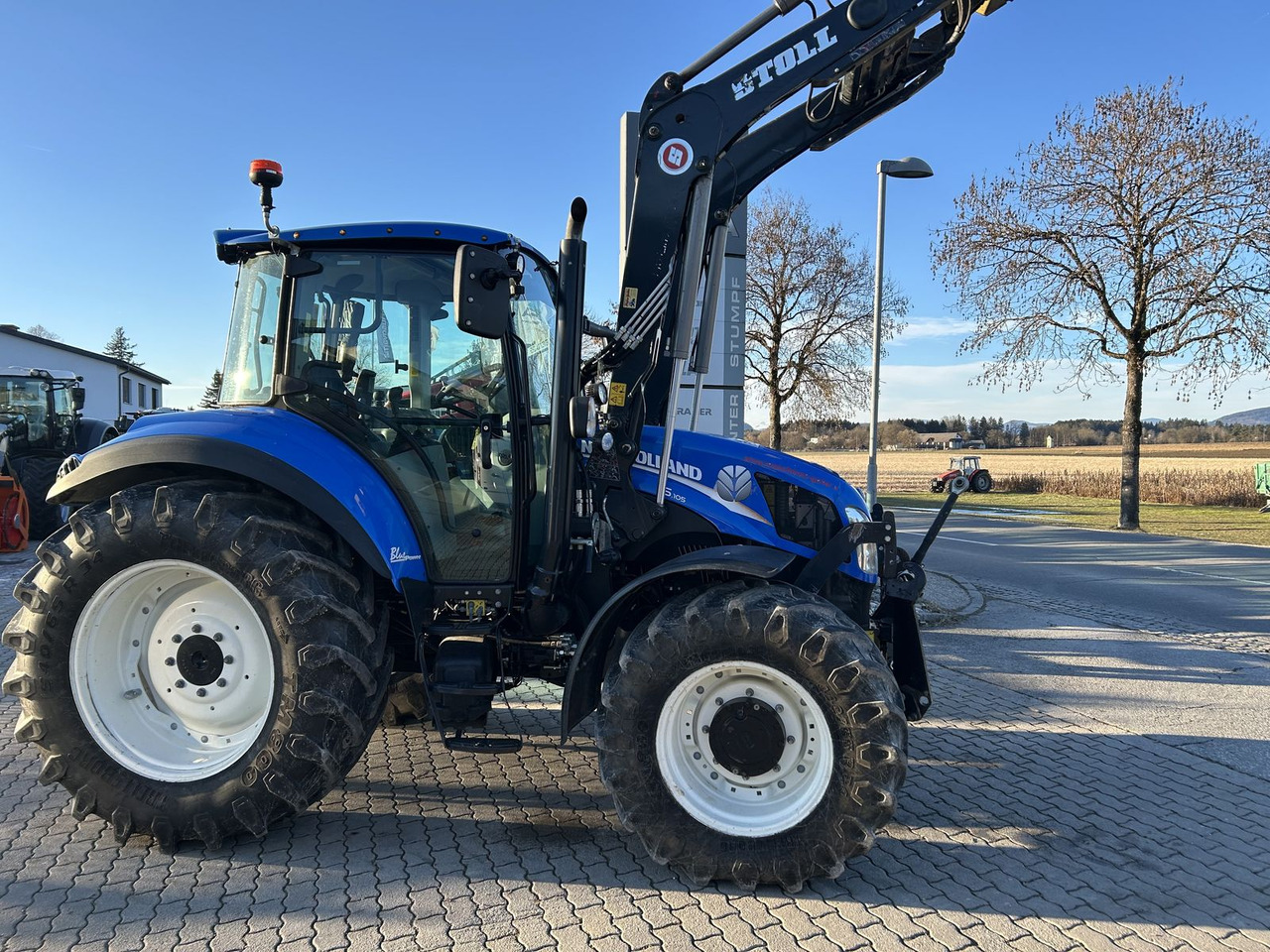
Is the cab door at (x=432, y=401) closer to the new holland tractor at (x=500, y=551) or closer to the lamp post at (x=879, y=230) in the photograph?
the new holland tractor at (x=500, y=551)

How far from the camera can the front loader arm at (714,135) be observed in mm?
3758

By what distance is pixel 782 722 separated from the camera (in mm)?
3275

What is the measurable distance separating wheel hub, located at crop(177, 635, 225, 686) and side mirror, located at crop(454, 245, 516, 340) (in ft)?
5.97

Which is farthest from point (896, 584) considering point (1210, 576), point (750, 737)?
point (1210, 576)

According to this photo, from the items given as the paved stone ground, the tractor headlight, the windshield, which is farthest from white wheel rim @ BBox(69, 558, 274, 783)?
the windshield

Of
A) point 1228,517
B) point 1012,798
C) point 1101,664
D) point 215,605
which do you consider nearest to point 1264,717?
point 1101,664

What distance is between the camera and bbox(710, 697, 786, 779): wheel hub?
129 inches

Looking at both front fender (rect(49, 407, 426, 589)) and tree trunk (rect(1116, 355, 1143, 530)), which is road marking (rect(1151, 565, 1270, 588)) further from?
front fender (rect(49, 407, 426, 589))

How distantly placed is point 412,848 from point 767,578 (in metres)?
1.86

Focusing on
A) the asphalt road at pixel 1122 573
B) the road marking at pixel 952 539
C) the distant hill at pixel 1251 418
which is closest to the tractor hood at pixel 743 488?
the asphalt road at pixel 1122 573

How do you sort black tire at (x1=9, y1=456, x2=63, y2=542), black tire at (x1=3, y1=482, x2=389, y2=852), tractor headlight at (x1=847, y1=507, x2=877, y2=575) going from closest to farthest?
black tire at (x1=3, y1=482, x2=389, y2=852) → tractor headlight at (x1=847, y1=507, x2=877, y2=575) → black tire at (x1=9, y1=456, x2=63, y2=542)

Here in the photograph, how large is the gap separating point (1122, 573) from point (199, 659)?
11.9 meters

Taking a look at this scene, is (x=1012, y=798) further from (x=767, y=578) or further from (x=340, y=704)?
(x=340, y=704)

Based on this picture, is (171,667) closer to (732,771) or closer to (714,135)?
(732,771)
